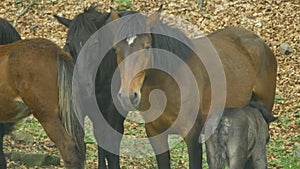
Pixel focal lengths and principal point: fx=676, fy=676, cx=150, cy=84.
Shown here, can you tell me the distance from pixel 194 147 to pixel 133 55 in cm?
137

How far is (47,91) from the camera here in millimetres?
7570

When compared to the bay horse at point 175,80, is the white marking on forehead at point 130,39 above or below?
above

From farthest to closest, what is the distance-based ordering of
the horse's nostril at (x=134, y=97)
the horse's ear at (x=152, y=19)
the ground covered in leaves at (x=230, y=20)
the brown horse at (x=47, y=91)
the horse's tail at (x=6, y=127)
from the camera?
the ground covered in leaves at (x=230, y=20)
the horse's tail at (x=6, y=127)
the brown horse at (x=47, y=91)
the horse's ear at (x=152, y=19)
the horse's nostril at (x=134, y=97)

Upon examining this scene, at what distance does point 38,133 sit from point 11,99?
10.1 feet

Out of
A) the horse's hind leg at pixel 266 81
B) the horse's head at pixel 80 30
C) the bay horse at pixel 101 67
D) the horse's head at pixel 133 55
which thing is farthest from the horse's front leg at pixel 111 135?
the horse's hind leg at pixel 266 81

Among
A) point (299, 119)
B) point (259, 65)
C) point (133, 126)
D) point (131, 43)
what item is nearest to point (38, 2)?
point (133, 126)

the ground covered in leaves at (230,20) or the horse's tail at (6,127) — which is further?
the ground covered in leaves at (230,20)

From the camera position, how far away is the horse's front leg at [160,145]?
Result: 767 centimetres

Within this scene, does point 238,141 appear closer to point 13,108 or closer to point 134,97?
point 134,97

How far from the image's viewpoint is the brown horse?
7566mm

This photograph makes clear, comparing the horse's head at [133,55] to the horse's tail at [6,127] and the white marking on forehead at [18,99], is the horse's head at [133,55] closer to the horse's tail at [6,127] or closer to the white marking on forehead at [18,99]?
the white marking on forehead at [18,99]

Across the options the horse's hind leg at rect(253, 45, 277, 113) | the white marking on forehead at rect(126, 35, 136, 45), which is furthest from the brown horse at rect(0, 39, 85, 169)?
the horse's hind leg at rect(253, 45, 277, 113)

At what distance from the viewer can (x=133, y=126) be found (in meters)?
11.6

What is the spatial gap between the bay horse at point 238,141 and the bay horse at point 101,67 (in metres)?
1.90
